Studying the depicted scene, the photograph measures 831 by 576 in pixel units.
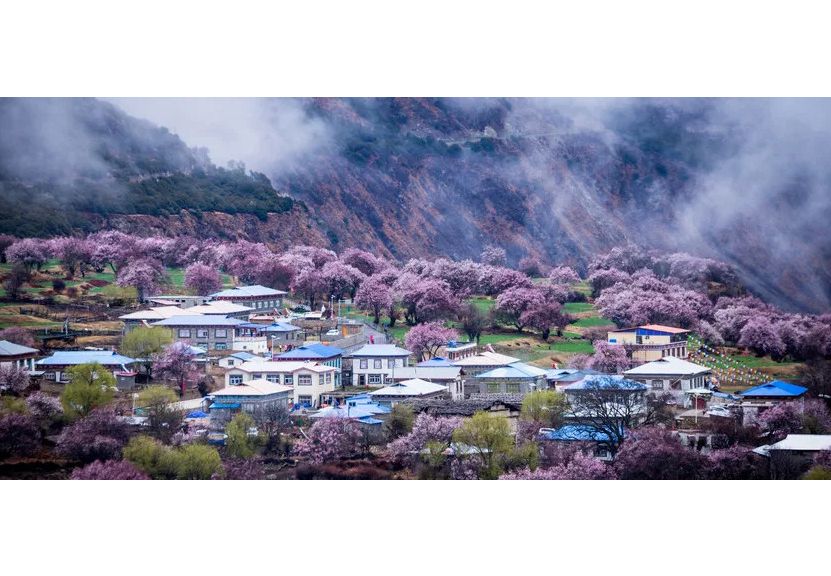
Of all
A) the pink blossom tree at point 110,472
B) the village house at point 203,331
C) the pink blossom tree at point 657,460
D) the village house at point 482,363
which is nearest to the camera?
the pink blossom tree at point 657,460

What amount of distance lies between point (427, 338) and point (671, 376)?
251 cm

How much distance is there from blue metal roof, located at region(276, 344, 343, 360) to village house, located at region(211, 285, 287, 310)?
2.38 ft

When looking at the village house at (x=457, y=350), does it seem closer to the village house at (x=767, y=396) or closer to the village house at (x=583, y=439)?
the village house at (x=583, y=439)

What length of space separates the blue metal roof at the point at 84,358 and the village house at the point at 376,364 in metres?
2.24

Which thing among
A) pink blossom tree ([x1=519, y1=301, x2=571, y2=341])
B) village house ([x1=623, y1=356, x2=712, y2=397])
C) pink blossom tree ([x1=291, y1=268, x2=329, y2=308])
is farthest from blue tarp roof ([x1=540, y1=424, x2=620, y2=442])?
pink blossom tree ([x1=291, y1=268, x2=329, y2=308])

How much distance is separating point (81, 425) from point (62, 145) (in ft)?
9.45

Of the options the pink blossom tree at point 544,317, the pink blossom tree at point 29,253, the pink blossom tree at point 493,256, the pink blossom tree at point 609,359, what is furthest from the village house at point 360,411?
the pink blossom tree at point 29,253

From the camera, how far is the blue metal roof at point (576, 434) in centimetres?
1360

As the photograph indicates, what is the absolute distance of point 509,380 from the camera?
1441cm

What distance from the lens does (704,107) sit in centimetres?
1422

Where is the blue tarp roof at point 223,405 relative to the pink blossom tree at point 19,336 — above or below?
below

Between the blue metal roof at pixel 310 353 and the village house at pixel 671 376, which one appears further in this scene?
the blue metal roof at pixel 310 353

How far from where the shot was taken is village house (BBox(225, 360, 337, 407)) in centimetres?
1438

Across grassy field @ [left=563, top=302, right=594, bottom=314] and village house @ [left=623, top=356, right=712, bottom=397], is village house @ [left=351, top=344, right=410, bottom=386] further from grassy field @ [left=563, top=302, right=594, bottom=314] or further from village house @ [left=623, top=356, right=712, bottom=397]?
village house @ [left=623, top=356, right=712, bottom=397]
